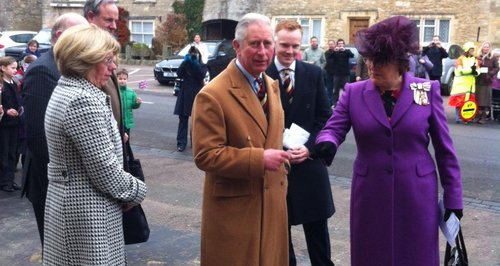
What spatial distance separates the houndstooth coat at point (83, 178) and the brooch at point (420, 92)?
1.72 m

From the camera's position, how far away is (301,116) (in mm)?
4449

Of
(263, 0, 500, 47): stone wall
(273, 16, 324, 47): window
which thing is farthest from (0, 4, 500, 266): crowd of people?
(273, 16, 324, 47): window

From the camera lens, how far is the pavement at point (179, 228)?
211 inches

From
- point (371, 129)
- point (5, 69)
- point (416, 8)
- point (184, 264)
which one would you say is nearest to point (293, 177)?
point (371, 129)

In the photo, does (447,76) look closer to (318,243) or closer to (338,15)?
(338,15)

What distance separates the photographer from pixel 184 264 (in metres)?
5.18

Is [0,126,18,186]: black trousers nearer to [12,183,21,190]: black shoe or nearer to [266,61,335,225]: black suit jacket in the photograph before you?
[12,183,21,190]: black shoe

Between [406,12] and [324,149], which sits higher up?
[406,12]

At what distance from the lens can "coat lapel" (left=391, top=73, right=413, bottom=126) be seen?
11.4 feet

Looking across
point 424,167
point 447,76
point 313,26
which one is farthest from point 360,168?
point 313,26

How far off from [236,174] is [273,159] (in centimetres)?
21

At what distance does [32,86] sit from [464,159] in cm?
776

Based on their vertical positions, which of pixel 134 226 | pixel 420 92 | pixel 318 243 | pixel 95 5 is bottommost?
pixel 318 243

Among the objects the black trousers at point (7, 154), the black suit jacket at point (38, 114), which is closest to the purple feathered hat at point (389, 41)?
the black suit jacket at point (38, 114)
